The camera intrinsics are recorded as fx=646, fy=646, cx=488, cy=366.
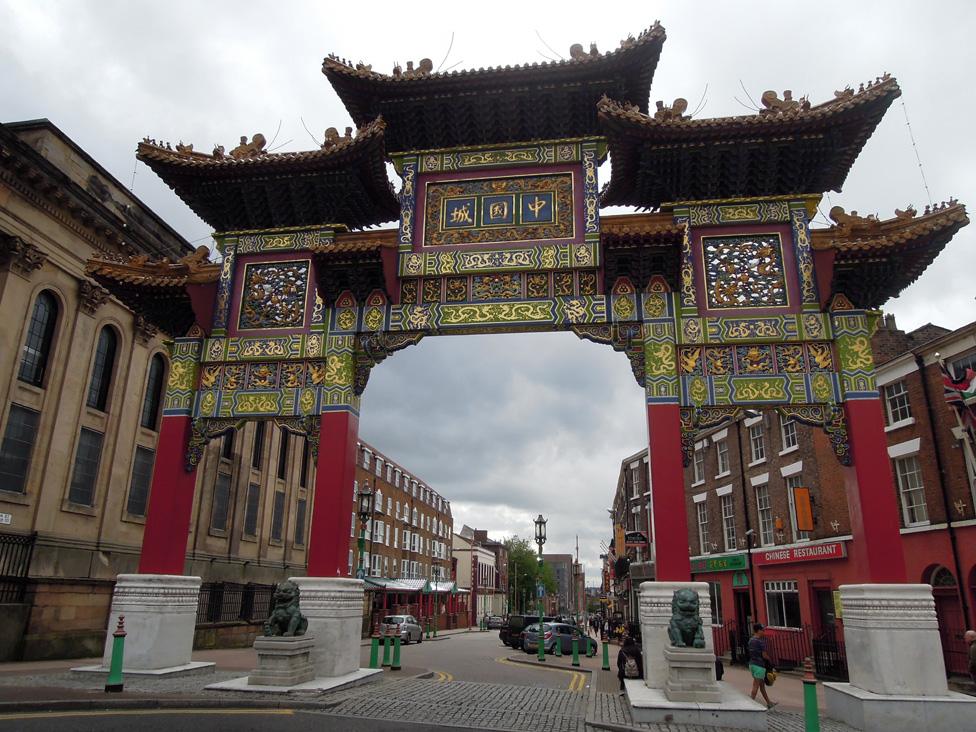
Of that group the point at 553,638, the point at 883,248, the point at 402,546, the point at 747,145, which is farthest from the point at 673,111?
the point at 402,546

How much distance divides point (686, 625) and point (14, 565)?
58.9ft

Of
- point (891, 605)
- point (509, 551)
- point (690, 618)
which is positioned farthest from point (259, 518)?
point (509, 551)

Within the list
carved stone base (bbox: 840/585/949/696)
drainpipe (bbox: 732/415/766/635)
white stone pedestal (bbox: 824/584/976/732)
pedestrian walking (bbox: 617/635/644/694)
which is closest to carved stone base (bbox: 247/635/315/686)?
pedestrian walking (bbox: 617/635/644/694)

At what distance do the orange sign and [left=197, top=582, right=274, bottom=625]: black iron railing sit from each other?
67.9ft

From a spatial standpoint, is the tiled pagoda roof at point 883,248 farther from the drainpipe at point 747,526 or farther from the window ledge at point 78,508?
the window ledge at point 78,508

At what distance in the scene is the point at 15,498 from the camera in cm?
1834

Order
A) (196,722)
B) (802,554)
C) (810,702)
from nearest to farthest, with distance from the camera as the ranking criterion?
(810,702), (196,722), (802,554)

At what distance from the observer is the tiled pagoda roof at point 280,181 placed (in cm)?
1476

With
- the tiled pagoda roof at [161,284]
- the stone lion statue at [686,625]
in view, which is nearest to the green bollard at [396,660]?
the stone lion statue at [686,625]

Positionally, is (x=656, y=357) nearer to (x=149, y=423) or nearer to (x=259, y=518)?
(x=149, y=423)

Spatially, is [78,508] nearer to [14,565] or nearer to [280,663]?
[14,565]

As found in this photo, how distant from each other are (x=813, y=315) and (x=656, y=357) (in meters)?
3.31

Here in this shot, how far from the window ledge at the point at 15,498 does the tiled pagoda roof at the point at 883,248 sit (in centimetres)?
2157

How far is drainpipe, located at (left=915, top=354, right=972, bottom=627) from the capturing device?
18.5 metres
